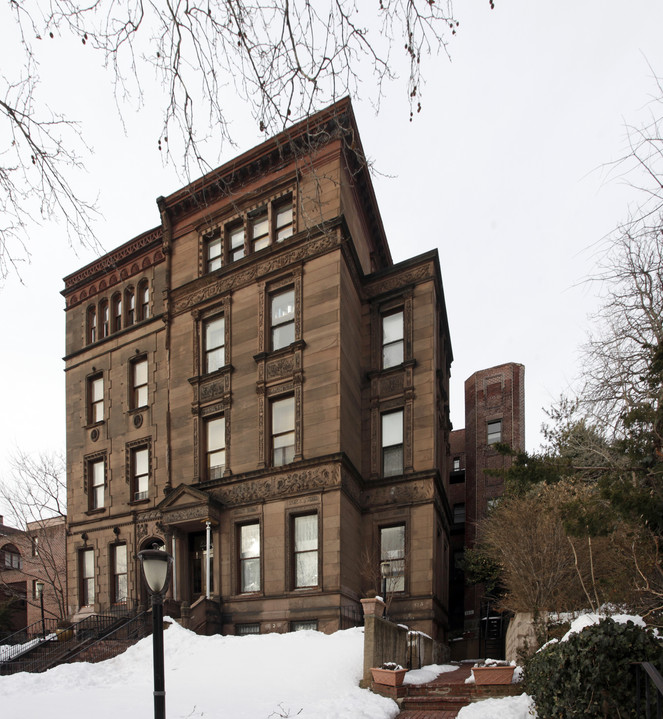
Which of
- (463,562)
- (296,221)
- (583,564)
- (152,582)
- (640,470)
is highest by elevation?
(296,221)

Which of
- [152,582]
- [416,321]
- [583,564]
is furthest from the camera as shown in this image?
[416,321]

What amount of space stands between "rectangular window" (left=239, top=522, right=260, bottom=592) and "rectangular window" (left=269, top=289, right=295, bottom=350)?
6547 mm

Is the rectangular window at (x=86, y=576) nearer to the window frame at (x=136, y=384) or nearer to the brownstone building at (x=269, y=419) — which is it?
the brownstone building at (x=269, y=419)

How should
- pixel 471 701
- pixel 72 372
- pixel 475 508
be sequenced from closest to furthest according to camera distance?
pixel 471 701
pixel 72 372
pixel 475 508

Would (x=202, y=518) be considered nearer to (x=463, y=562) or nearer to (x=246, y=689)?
(x=246, y=689)

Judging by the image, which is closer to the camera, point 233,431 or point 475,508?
point 233,431

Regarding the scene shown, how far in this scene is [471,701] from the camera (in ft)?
40.5

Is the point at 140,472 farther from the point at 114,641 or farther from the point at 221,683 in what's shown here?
the point at 221,683

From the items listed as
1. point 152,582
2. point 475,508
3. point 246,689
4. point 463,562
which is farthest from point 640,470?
point 475,508

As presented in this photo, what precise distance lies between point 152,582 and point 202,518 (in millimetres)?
14177

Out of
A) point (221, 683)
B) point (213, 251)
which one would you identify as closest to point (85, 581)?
point (213, 251)

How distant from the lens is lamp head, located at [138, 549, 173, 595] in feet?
25.1

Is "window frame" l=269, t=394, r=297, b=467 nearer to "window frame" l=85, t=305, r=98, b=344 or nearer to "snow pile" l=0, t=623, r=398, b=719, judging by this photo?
"snow pile" l=0, t=623, r=398, b=719

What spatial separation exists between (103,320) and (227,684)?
773 inches
